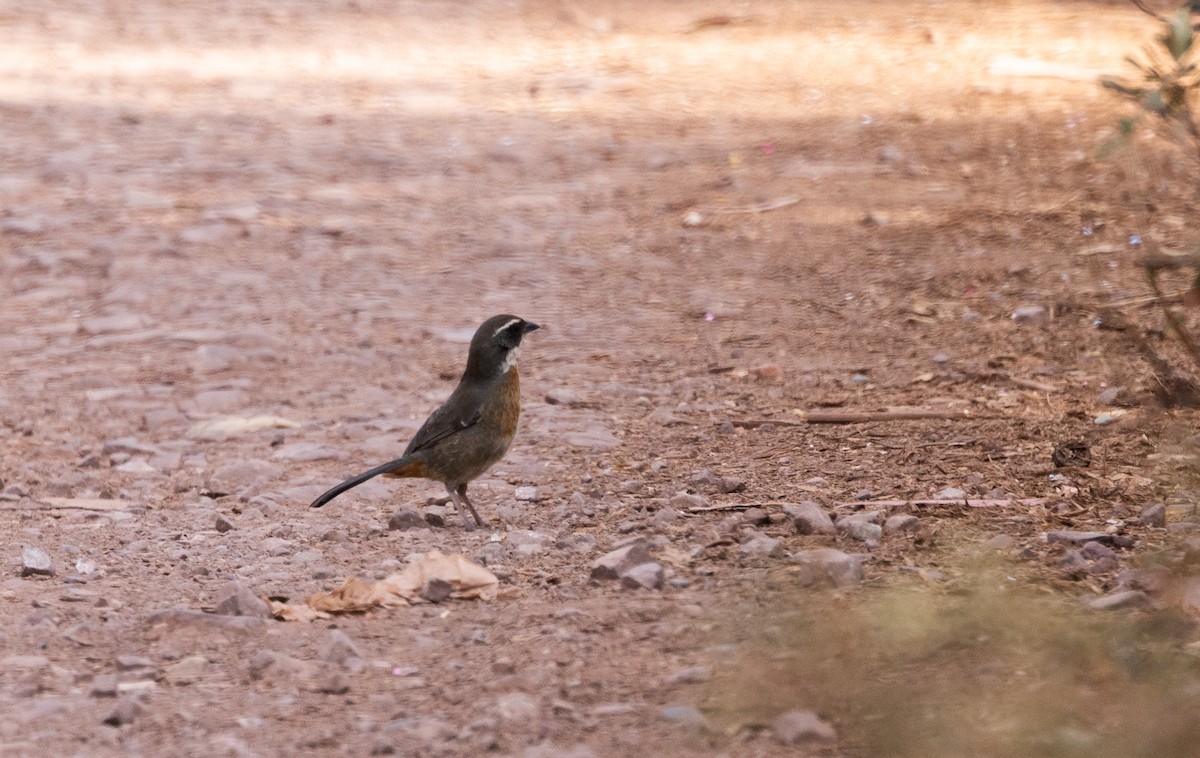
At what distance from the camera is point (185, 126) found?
1180cm

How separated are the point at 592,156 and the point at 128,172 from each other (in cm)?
324

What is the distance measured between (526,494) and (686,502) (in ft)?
2.69

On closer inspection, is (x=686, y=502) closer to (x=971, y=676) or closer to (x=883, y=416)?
(x=883, y=416)

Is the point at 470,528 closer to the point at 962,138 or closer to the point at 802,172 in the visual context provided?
the point at 802,172

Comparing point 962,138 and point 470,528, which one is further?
point 962,138

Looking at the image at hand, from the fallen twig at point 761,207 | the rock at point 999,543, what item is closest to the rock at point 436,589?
the rock at point 999,543

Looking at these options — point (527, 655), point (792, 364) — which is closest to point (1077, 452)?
point (792, 364)

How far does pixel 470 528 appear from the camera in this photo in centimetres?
523

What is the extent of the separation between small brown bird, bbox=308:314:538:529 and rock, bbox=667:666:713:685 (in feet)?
5.69

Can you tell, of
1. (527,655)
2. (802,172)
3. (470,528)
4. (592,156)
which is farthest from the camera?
(592,156)

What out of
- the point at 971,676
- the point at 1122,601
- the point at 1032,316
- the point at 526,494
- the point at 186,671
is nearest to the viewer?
the point at 971,676

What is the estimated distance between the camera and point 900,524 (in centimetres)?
458

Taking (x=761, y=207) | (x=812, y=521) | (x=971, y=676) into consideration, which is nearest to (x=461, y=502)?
(x=812, y=521)

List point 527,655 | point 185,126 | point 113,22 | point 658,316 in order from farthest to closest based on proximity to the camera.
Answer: point 113,22
point 185,126
point 658,316
point 527,655
